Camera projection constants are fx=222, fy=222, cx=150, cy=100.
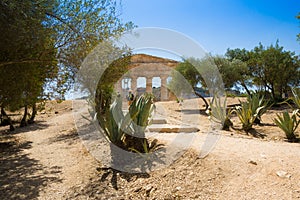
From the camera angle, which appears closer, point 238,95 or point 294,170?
point 294,170

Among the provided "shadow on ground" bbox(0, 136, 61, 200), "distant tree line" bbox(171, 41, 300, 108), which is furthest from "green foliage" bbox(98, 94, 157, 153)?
"distant tree line" bbox(171, 41, 300, 108)

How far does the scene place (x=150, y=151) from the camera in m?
3.94

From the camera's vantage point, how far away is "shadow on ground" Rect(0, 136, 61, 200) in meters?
3.14

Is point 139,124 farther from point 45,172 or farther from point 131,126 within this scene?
point 45,172

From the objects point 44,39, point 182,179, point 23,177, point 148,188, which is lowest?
point 23,177

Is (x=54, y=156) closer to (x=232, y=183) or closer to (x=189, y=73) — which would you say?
(x=232, y=183)

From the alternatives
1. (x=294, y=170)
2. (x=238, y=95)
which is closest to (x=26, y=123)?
(x=294, y=170)

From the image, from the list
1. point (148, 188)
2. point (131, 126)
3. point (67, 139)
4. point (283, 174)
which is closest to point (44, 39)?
point (131, 126)

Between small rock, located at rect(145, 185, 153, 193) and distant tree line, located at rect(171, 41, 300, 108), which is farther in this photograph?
distant tree line, located at rect(171, 41, 300, 108)

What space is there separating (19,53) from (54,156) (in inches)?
87.8

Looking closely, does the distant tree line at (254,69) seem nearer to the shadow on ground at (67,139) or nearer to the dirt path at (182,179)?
the shadow on ground at (67,139)

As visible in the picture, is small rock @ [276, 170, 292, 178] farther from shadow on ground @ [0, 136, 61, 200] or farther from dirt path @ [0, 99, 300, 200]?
shadow on ground @ [0, 136, 61, 200]

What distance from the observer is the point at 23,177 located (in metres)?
3.72

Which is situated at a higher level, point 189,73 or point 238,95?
point 189,73
